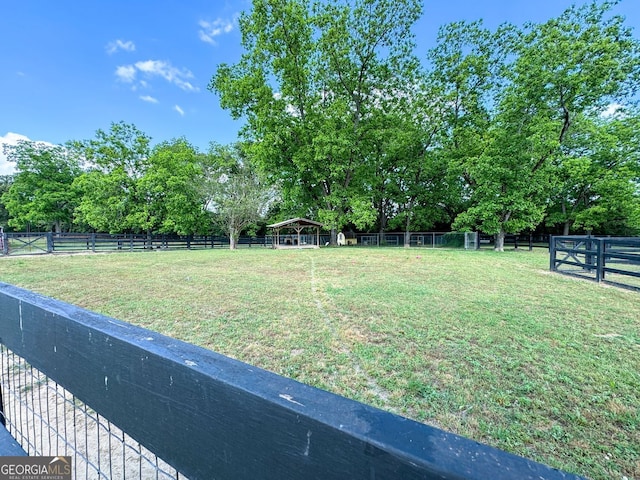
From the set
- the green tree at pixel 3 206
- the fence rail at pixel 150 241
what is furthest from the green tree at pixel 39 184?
the fence rail at pixel 150 241

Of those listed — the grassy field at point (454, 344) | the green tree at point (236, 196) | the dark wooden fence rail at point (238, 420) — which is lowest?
the grassy field at point (454, 344)

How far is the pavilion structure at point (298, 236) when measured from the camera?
24.3m

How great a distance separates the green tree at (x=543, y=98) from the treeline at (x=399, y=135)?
0.08 metres

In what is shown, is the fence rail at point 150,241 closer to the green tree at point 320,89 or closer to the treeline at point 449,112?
the treeline at point 449,112

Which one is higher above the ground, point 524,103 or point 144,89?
point 144,89

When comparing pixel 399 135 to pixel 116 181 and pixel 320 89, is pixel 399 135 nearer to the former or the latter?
pixel 320 89

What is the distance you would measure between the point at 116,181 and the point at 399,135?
24198mm

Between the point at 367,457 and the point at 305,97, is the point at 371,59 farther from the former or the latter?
the point at 367,457

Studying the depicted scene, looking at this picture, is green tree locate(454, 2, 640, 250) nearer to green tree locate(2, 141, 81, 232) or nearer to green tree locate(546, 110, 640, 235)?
green tree locate(546, 110, 640, 235)

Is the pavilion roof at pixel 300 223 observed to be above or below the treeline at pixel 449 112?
below

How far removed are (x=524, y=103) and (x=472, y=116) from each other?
17.4 feet

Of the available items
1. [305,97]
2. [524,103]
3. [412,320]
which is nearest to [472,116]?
[524,103]

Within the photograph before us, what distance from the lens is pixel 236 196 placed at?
75.4ft

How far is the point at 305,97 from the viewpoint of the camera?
76.6ft
